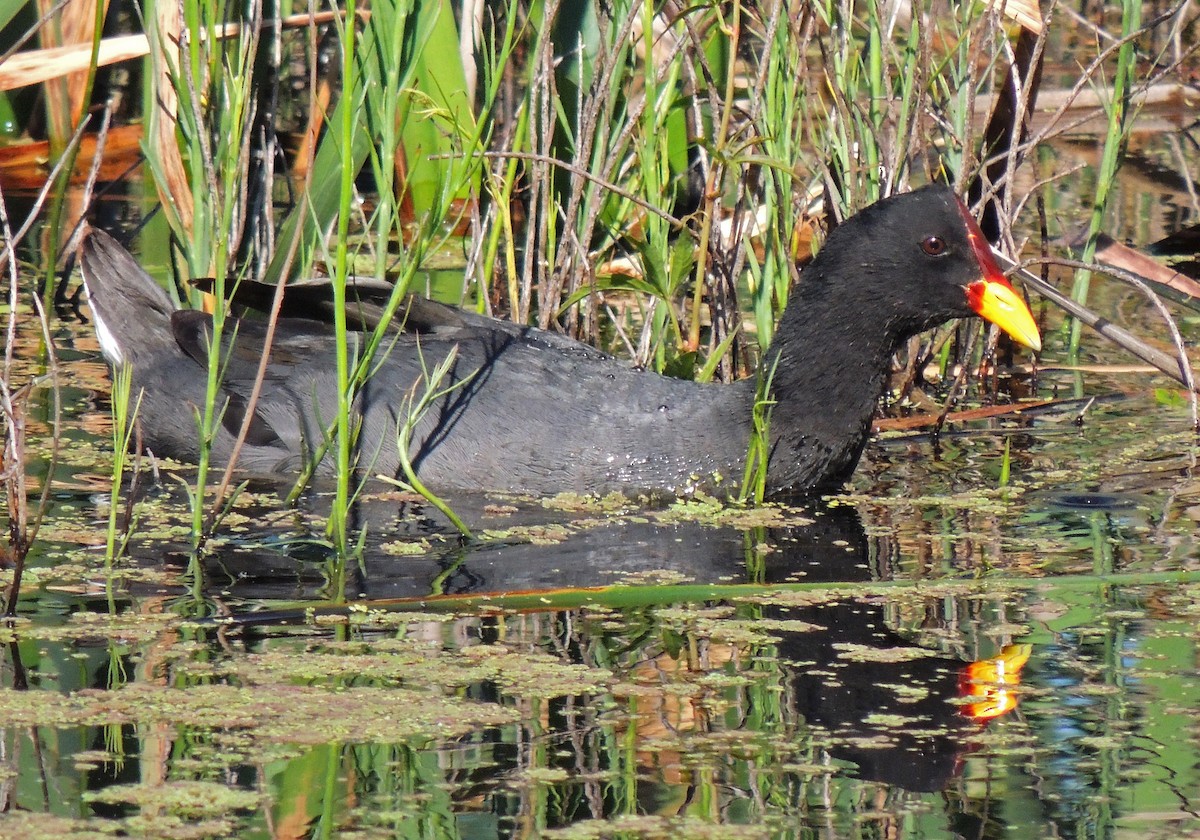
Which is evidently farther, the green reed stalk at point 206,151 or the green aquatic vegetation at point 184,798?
the green reed stalk at point 206,151

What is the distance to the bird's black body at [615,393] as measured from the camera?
167 inches

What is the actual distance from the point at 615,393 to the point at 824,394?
0.51 metres

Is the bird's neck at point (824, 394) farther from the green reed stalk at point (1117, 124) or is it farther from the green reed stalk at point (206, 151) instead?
the green reed stalk at point (206, 151)

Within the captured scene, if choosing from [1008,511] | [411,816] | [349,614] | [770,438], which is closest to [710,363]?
[770,438]

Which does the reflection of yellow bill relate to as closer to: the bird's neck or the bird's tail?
the bird's neck

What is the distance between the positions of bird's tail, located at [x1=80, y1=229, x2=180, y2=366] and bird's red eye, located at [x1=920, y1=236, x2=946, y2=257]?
1923 mm

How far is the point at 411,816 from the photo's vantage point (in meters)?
2.34

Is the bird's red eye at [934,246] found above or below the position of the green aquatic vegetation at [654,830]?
above

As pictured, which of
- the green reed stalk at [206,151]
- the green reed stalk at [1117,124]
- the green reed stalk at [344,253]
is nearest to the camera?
the green reed stalk at [344,253]

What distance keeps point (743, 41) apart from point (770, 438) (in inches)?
46.3

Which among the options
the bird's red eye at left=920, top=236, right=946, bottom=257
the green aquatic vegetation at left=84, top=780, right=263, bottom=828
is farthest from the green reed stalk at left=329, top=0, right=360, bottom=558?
the bird's red eye at left=920, top=236, right=946, bottom=257

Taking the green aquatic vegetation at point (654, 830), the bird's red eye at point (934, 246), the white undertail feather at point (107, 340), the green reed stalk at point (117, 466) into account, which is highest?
the bird's red eye at point (934, 246)

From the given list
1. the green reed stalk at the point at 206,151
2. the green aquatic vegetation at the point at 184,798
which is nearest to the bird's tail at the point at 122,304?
the green reed stalk at the point at 206,151

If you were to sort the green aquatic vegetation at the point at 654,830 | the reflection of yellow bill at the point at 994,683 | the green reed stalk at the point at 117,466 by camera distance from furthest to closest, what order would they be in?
the green reed stalk at the point at 117,466 < the reflection of yellow bill at the point at 994,683 < the green aquatic vegetation at the point at 654,830
